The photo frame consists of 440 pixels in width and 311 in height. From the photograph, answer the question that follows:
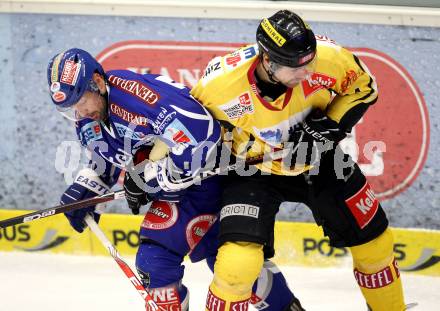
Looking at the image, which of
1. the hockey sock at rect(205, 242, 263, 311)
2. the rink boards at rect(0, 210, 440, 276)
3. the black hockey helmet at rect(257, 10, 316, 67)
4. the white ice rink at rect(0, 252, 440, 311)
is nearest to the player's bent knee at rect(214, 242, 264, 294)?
the hockey sock at rect(205, 242, 263, 311)

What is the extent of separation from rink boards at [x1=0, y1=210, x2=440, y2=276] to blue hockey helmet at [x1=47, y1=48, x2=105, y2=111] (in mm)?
1738

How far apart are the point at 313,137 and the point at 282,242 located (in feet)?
5.02

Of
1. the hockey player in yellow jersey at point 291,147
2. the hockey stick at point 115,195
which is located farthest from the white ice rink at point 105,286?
the hockey player in yellow jersey at point 291,147

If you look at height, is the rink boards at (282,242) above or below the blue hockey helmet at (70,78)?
below

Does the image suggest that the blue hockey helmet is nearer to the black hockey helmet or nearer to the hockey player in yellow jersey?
the hockey player in yellow jersey

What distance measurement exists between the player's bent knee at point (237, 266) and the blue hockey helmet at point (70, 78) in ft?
2.44

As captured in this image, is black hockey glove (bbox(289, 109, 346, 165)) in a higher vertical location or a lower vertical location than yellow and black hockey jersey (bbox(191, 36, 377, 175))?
lower

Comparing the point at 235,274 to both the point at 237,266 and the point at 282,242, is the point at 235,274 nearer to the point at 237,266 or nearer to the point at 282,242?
the point at 237,266

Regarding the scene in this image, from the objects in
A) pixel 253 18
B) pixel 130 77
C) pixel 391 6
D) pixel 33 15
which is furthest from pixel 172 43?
pixel 130 77

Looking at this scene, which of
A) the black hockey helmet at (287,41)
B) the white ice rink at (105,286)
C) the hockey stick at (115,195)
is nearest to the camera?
the black hockey helmet at (287,41)

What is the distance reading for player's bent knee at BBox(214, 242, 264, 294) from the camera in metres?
2.96

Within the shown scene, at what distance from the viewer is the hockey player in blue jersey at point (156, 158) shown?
119 inches

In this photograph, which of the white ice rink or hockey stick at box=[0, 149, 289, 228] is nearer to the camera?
hockey stick at box=[0, 149, 289, 228]

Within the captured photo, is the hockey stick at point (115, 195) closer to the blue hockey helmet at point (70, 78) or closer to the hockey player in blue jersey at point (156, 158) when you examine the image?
the hockey player in blue jersey at point (156, 158)
